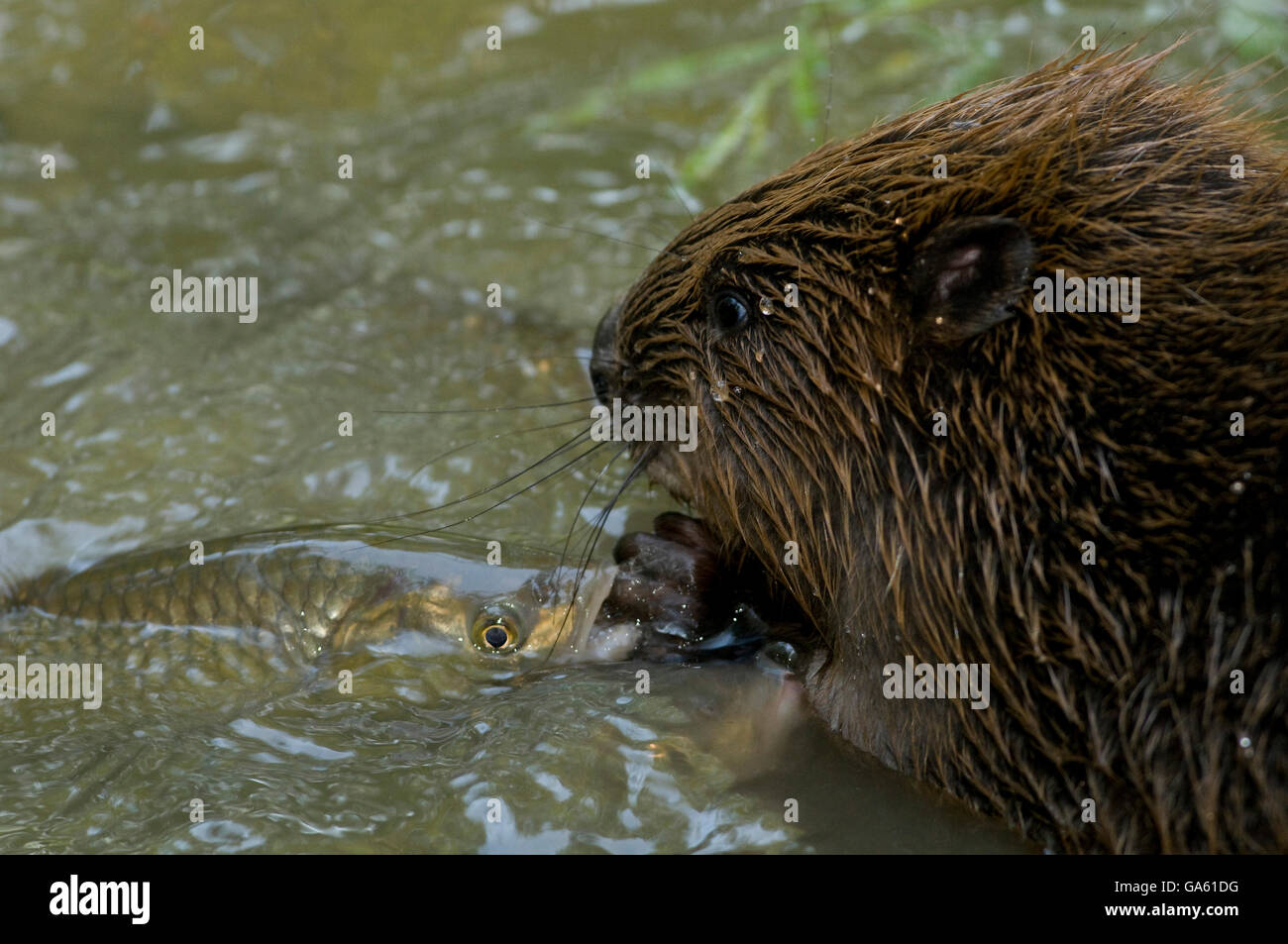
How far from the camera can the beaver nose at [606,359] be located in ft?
10.7

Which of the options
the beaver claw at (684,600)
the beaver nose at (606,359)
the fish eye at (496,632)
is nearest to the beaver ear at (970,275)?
the beaver claw at (684,600)

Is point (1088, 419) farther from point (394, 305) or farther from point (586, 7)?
point (586, 7)

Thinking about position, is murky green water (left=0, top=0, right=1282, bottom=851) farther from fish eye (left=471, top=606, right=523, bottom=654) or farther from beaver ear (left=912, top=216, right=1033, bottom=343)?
beaver ear (left=912, top=216, right=1033, bottom=343)

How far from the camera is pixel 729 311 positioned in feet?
9.55

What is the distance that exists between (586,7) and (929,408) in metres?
3.70

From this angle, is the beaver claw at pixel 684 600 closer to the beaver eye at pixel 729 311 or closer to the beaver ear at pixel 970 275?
the beaver eye at pixel 729 311

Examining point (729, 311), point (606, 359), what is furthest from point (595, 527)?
point (729, 311)

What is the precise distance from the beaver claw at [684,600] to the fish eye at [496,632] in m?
0.21

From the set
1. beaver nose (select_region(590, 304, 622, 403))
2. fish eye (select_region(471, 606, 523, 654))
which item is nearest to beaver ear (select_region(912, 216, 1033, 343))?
beaver nose (select_region(590, 304, 622, 403))

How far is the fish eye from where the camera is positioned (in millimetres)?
2977

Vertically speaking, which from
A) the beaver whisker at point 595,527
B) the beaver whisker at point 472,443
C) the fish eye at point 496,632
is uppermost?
the beaver whisker at point 472,443

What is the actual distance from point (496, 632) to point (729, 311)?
88 cm

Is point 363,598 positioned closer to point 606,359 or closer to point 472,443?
point 606,359

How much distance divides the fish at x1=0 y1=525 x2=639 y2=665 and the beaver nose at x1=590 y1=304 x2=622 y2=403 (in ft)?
1.51
